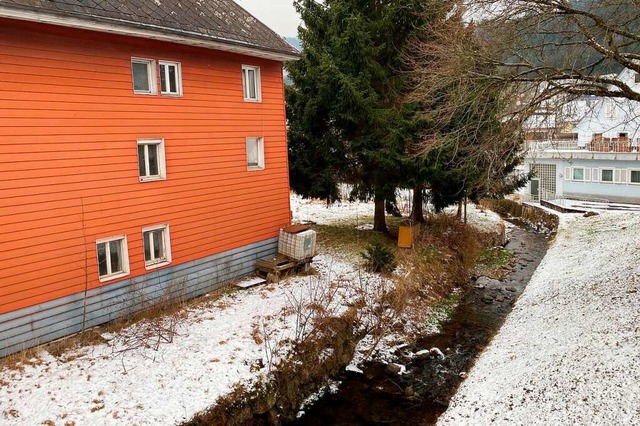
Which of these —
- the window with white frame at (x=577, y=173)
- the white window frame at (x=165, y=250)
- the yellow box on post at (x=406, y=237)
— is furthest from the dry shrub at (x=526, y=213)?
the white window frame at (x=165, y=250)

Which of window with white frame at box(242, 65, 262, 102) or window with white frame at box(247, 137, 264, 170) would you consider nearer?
window with white frame at box(242, 65, 262, 102)

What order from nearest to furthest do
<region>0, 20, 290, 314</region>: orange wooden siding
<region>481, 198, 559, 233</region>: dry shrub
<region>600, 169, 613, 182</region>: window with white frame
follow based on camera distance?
<region>0, 20, 290, 314</region>: orange wooden siding
<region>481, 198, 559, 233</region>: dry shrub
<region>600, 169, 613, 182</region>: window with white frame

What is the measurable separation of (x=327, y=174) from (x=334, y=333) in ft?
30.2

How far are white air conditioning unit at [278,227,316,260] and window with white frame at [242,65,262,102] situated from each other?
4885mm

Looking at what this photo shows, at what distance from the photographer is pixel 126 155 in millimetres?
12031

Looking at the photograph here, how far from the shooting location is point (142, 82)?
12570 millimetres

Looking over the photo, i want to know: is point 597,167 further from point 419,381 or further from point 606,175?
point 419,381

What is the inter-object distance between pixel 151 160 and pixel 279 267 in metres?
5.53

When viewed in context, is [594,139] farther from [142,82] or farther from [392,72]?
[142,82]

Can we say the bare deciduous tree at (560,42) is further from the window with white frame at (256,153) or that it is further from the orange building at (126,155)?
the window with white frame at (256,153)

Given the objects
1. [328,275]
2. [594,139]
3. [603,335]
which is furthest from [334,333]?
[594,139]

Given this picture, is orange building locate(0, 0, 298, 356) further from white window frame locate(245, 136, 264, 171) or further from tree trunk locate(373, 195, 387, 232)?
tree trunk locate(373, 195, 387, 232)

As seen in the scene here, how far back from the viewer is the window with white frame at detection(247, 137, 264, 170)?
1608 centimetres

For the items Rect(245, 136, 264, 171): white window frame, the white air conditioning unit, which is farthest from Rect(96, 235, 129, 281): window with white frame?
the white air conditioning unit
